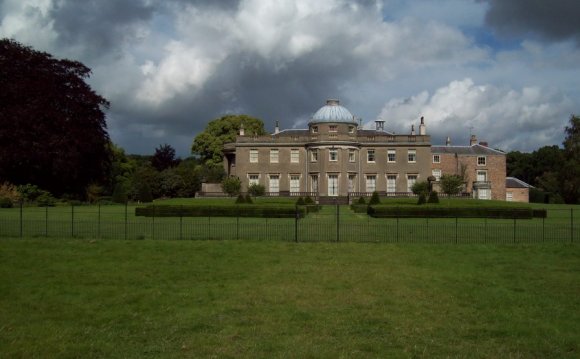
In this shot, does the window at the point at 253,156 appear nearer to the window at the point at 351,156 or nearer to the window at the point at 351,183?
the window at the point at 351,156

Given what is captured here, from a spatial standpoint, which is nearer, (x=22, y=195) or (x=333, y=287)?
(x=333, y=287)

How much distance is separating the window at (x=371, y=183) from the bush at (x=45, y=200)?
2966cm

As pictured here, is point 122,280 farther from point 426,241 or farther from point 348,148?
point 348,148

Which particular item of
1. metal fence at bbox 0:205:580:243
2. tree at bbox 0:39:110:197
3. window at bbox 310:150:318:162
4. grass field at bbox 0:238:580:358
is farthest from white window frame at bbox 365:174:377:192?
grass field at bbox 0:238:580:358

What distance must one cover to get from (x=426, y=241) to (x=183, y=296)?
1061 cm

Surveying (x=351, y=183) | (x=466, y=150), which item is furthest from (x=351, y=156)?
(x=466, y=150)

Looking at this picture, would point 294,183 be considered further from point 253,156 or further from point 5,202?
point 5,202

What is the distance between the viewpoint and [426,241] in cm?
Answer: 1992

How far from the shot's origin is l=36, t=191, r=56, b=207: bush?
41375 mm

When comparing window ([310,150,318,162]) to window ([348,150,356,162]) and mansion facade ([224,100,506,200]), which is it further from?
window ([348,150,356,162])

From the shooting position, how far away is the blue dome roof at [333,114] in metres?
57.7

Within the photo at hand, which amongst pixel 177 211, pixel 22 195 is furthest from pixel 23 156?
pixel 177 211

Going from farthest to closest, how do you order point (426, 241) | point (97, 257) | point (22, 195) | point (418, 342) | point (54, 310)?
point (22, 195)
point (426, 241)
point (97, 257)
point (54, 310)
point (418, 342)

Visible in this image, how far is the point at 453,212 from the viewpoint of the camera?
3244cm
